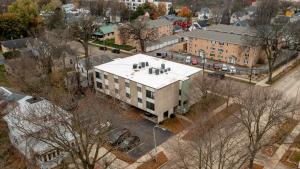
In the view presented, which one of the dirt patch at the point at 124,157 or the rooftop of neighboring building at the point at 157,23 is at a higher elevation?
the rooftop of neighboring building at the point at 157,23

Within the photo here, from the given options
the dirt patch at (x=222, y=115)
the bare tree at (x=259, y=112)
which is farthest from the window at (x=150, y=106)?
the bare tree at (x=259, y=112)

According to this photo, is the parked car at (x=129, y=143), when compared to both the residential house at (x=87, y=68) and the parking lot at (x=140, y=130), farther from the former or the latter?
the residential house at (x=87, y=68)

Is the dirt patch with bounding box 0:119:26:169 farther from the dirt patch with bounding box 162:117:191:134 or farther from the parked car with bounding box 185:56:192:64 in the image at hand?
the parked car with bounding box 185:56:192:64

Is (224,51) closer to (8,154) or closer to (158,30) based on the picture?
(158,30)

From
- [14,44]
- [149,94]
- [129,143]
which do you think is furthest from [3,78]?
[129,143]

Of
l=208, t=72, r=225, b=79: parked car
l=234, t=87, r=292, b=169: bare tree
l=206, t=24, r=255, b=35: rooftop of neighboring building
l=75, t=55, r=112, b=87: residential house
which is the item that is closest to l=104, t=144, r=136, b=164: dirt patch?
l=234, t=87, r=292, b=169: bare tree

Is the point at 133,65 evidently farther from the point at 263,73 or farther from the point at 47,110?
the point at 263,73

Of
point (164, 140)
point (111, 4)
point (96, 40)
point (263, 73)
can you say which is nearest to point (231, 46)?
point (263, 73)

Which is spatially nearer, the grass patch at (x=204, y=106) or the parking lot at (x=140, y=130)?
the parking lot at (x=140, y=130)
